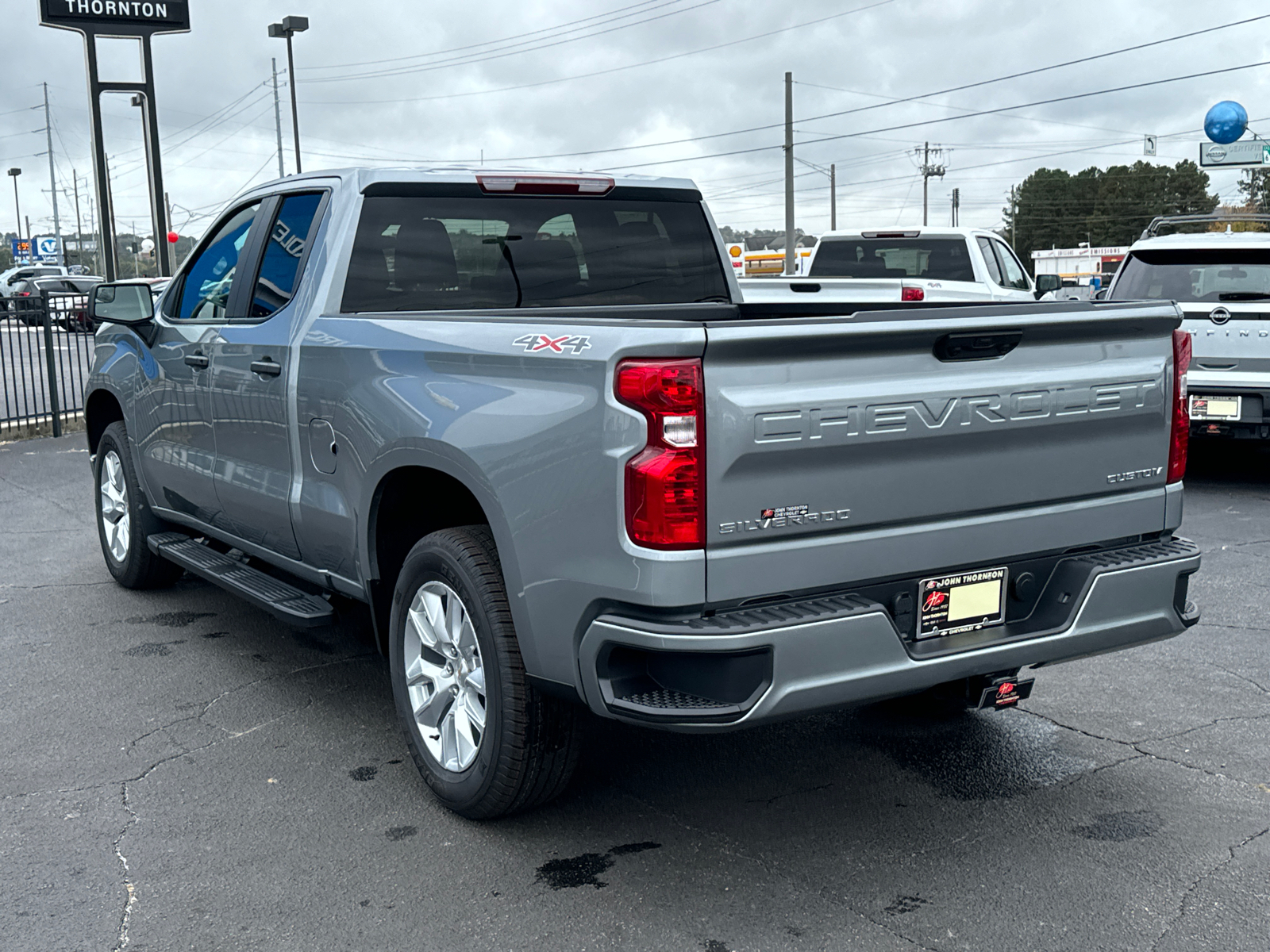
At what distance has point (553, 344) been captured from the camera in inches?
127

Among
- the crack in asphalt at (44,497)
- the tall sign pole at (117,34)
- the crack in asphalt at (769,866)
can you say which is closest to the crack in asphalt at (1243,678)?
the crack in asphalt at (769,866)

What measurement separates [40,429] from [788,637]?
41.6 feet

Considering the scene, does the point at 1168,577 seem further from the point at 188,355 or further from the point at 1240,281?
the point at 1240,281

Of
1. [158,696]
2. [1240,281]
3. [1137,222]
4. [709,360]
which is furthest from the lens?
[1137,222]

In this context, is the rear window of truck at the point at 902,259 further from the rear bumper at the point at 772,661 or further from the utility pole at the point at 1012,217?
the utility pole at the point at 1012,217

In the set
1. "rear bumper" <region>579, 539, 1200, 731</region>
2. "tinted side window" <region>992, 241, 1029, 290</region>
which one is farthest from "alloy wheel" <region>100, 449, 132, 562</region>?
"tinted side window" <region>992, 241, 1029, 290</region>

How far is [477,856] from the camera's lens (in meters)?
3.60

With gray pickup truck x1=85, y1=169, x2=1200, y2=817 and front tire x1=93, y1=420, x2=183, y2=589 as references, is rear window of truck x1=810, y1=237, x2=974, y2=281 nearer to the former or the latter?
front tire x1=93, y1=420, x2=183, y2=589

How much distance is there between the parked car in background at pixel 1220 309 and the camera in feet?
29.7

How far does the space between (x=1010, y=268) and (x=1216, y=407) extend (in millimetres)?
6849

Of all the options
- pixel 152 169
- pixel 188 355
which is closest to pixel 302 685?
pixel 188 355

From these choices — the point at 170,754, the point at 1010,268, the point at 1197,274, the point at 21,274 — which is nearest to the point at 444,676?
the point at 170,754

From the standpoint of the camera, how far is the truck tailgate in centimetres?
300

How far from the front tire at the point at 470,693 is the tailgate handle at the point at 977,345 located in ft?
4.41
